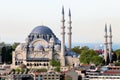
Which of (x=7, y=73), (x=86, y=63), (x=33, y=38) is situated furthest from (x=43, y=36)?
(x=7, y=73)

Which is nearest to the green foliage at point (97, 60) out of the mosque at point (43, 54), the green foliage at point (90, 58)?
the green foliage at point (90, 58)

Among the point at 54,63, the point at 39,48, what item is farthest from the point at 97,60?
the point at 39,48

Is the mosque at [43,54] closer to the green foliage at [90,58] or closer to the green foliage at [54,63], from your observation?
the green foliage at [90,58]

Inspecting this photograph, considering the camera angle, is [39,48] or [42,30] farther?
[42,30]

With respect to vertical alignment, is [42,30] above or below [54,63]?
above

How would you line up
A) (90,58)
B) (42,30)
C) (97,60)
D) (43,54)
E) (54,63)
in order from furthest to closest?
(42,30) → (43,54) → (90,58) → (54,63) → (97,60)

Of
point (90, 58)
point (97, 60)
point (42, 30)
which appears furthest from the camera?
point (42, 30)

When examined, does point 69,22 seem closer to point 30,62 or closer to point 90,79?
point 30,62

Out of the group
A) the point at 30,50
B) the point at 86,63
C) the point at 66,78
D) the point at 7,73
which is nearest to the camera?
the point at 66,78

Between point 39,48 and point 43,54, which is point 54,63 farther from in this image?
point 39,48

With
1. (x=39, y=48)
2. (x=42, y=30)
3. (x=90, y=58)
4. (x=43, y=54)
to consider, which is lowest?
(x=90, y=58)

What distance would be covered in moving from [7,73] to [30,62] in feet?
33.0

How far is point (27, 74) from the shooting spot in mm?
42906

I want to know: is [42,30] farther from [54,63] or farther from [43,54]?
[54,63]
